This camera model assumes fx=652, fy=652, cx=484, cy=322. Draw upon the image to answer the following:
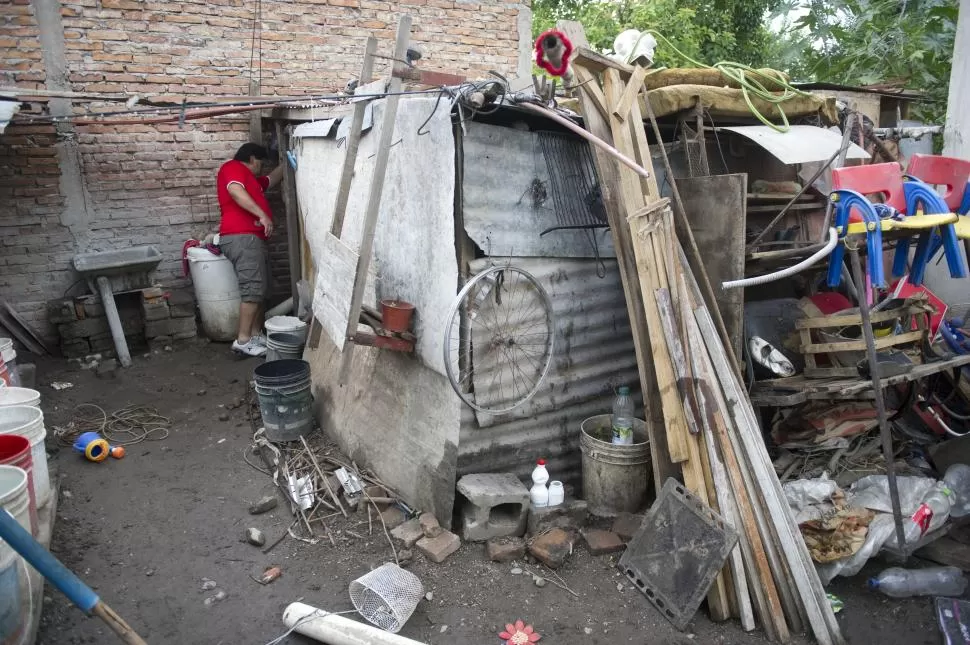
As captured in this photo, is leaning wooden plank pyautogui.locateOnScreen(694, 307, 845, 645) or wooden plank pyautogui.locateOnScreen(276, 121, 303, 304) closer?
leaning wooden plank pyautogui.locateOnScreen(694, 307, 845, 645)

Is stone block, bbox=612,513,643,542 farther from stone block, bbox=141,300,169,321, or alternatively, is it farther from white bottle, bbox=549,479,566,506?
stone block, bbox=141,300,169,321

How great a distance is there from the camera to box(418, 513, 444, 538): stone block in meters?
4.33

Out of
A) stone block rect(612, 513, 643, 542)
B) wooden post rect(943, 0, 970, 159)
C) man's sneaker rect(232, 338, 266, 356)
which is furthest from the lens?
man's sneaker rect(232, 338, 266, 356)

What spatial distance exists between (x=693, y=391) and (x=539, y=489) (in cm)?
126

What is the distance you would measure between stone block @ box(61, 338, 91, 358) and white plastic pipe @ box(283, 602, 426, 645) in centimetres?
545

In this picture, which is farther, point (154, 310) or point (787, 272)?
point (154, 310)

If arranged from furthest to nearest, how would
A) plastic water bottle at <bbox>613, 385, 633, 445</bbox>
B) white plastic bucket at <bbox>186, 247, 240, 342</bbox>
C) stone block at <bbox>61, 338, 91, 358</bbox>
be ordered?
white plastic bucket at <bbox>186, 247, 240, 342</bbox> < stone block at <bbox>61, 338, 91, 358</bbox> < plastic water bottle at <bbox>613, 385, 633, 445</bbox>

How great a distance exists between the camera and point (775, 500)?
3.72 metres

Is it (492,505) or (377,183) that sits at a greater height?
(377,183)

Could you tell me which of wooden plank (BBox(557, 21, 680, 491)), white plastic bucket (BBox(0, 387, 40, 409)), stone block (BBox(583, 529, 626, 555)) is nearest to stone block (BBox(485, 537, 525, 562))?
stone block (BBox(583, 529, 626, 555))

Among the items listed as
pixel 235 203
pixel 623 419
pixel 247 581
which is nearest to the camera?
pixel 247 581

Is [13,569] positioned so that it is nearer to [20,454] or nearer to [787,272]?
[20,454]

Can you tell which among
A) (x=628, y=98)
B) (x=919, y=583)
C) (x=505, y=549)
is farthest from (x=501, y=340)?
(x=919, y=583)

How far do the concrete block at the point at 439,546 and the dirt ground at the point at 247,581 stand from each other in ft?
0.18
